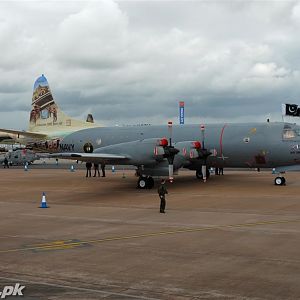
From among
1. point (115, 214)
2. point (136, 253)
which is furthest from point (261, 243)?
point (115, 214)

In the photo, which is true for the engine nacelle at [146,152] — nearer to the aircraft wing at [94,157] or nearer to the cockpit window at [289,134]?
the aircraft wing at [94,157]

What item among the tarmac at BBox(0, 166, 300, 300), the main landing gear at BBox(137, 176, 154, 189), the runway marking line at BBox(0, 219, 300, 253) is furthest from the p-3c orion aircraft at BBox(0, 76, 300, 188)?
the runway marking line at BBox(0, 219, 300, 253)

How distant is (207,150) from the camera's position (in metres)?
29.5

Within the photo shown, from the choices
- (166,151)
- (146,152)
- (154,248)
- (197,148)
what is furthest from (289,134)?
(154,248)

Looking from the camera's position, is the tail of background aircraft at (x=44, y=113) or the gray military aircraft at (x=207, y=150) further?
the tail of background aircraft at (x=44, y=113)

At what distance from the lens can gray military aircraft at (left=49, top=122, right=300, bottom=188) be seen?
2689 centimetres

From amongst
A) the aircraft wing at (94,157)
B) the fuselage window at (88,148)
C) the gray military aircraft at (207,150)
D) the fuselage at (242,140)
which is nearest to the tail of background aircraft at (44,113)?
the fuselage window at (88,148)

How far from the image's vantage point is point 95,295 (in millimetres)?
7996

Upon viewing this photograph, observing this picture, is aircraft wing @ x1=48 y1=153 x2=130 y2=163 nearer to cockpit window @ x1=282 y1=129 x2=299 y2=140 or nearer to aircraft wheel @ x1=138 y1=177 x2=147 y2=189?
aircraft wheel @ x1=138 y1=177 x2=147 y2=189

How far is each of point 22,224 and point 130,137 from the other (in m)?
17.7

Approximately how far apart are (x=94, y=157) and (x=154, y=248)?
14.9 meters

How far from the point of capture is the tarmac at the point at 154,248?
8.41m

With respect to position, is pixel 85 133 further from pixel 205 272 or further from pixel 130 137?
pixel 205 272

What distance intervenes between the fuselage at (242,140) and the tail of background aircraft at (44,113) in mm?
8612
